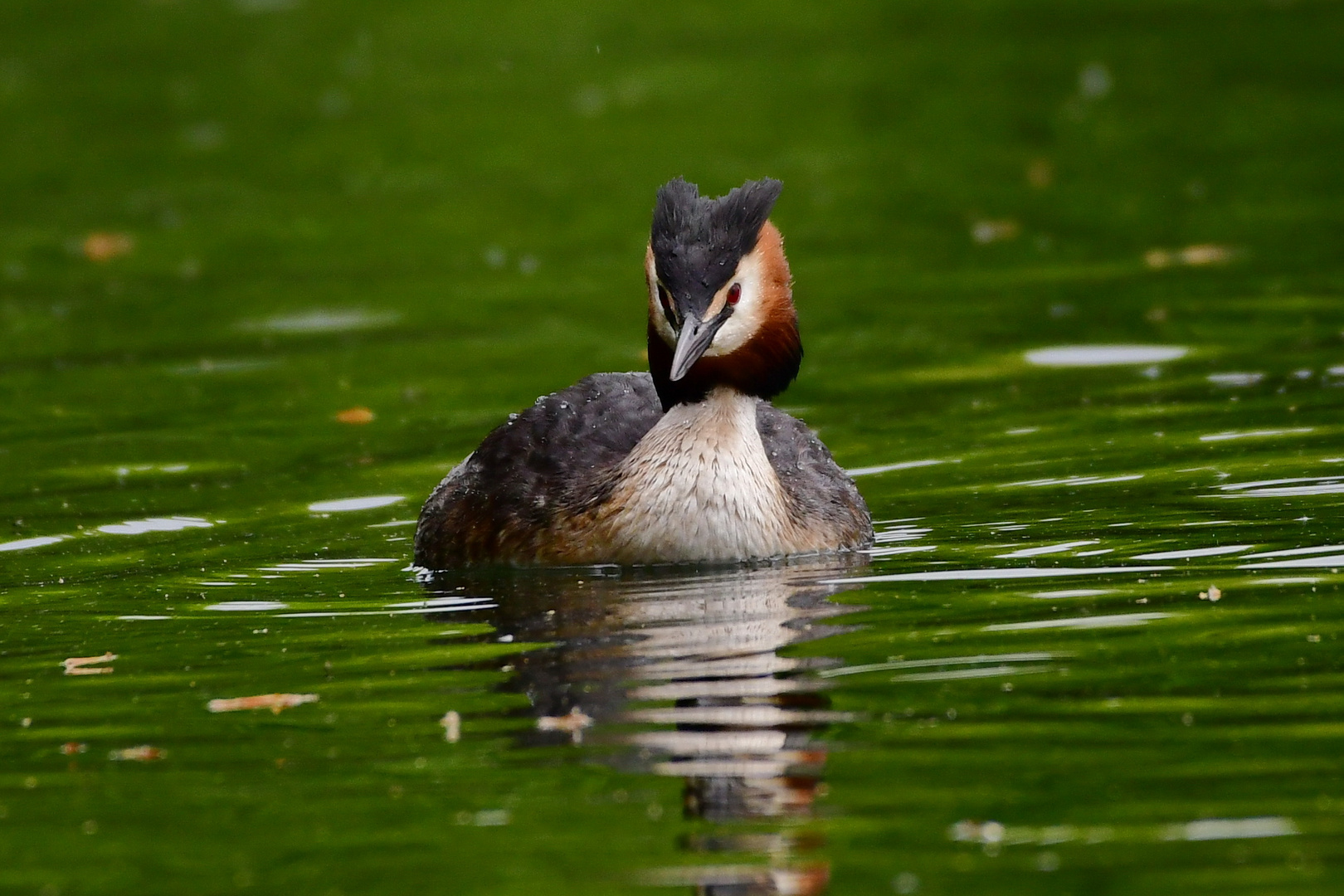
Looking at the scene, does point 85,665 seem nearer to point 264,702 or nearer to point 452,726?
point 264,702

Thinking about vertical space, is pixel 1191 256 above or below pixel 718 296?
above

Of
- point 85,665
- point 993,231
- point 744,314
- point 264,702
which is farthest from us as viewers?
point 993,231

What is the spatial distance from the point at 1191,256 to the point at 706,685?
35.9 ft

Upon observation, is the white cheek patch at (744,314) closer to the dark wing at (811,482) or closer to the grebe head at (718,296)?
the grebe head at (718,296)

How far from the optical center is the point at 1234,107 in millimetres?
24406

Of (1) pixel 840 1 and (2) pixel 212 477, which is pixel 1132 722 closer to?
(2) pixel 212 477

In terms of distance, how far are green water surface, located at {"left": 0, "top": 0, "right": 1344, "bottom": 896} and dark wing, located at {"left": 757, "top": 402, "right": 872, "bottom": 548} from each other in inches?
15.9

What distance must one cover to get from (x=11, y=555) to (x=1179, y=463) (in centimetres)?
568

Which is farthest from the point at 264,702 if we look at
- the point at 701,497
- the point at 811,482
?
the point at 811,482

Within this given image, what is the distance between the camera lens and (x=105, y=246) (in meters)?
22.0

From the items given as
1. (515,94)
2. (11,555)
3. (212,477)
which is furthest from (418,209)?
(11,555)

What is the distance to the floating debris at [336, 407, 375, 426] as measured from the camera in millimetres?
14625

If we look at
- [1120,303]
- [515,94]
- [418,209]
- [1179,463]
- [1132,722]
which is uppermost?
[515,94]

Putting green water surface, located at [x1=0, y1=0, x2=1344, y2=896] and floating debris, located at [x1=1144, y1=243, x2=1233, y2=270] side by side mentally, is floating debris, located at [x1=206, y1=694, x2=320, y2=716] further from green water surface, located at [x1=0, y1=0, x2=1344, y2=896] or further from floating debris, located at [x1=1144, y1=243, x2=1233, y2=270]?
floating debris, located at [x1=1144, y1=243, x2=1233, y2=270]
